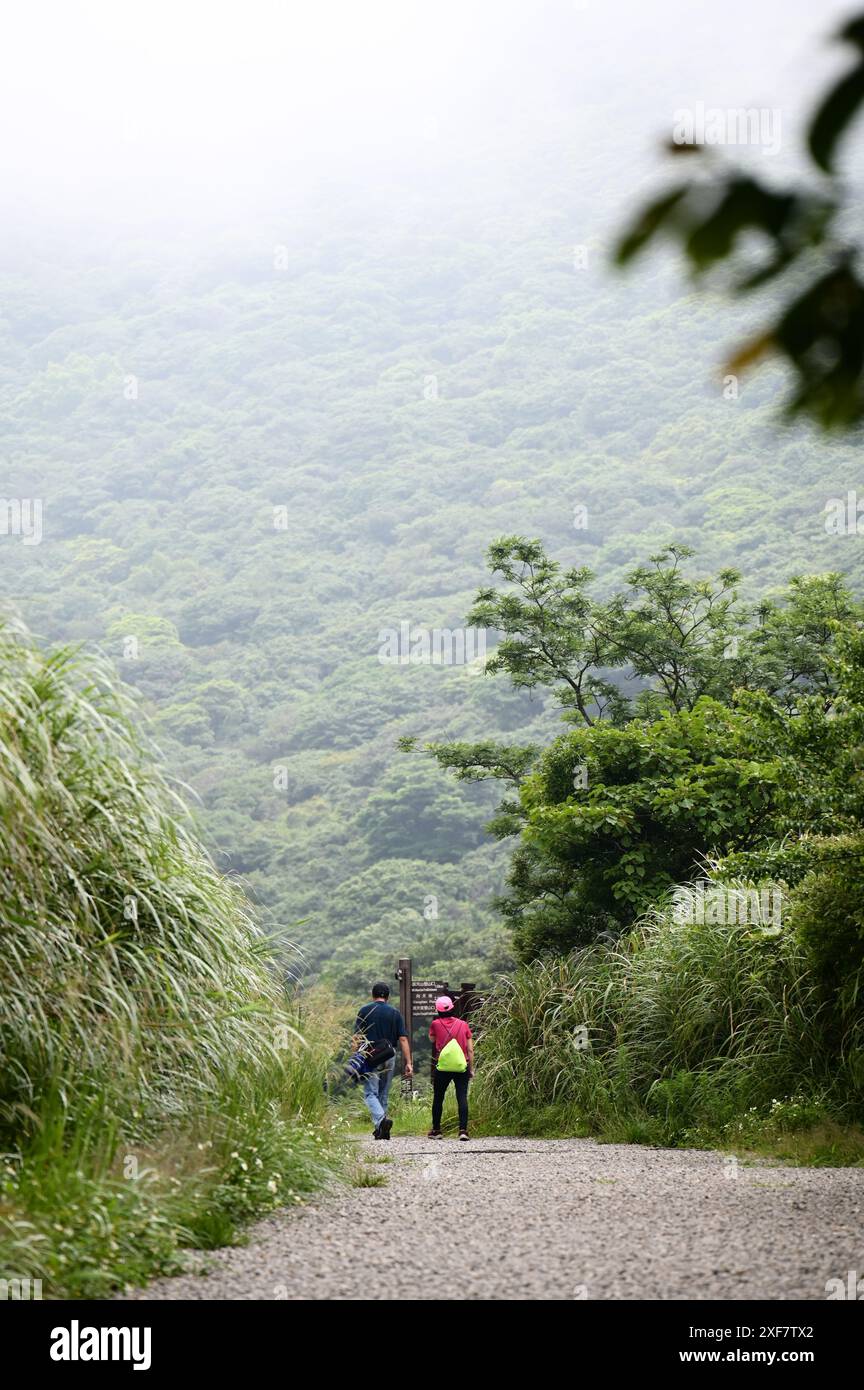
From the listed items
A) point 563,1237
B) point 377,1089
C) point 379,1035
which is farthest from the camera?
point 377,1089

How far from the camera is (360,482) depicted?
352ft

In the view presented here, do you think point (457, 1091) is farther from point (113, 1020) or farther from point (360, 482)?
point (360, 482)

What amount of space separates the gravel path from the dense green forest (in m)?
25.5

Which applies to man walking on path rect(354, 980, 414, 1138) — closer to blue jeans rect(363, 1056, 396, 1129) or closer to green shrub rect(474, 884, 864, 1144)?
blue jeans rect(363, 1056, 396, 1129)

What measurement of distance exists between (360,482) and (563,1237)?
340 feet

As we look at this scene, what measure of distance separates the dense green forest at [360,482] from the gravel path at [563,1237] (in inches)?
1004

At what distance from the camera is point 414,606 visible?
87.9 metres

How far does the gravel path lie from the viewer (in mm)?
4668

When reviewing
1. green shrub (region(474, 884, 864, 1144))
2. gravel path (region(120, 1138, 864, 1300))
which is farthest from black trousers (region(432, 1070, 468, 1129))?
gravel path (region(120, 1138, 864, 1300))

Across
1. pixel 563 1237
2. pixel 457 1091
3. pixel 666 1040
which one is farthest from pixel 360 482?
pixel 563 1237

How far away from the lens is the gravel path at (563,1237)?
4.67m

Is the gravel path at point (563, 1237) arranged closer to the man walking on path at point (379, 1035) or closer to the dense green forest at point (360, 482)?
the man walking on path at point (379, 1035)

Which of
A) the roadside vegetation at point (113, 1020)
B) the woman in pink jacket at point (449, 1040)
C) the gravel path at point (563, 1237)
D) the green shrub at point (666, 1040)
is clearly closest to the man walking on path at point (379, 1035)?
the woman in pink jacket at point (449, 1040)
